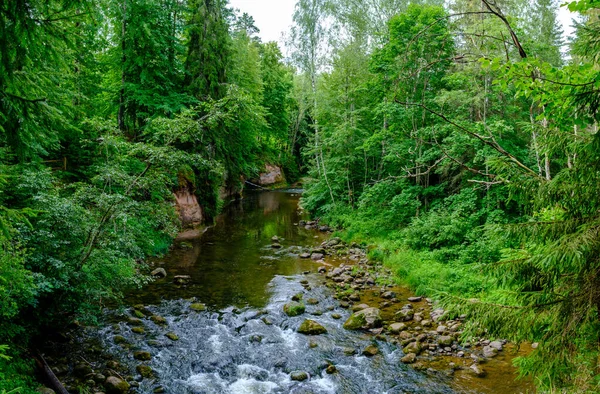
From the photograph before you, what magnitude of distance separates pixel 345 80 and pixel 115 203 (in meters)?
16.3

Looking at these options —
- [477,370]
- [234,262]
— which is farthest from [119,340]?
[477,370]

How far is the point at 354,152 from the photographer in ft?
70.9

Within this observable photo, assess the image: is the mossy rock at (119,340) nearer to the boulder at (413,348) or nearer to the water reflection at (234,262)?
the water reflection at (234,262)

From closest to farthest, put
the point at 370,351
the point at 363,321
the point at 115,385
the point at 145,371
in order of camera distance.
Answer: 1. the point at 115,385
2. the point at 145,371
3. the point at 370,351
4. the point at 363,321

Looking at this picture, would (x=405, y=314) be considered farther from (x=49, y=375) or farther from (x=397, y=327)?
(x=49, y=375)

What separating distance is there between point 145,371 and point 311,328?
4.17 metres

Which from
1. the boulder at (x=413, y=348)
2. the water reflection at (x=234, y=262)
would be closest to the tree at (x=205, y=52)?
the water reflection at (x=234, y=262)

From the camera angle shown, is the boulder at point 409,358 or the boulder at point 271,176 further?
the boulder at point 271,176

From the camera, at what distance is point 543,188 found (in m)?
4.19

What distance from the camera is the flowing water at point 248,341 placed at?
771 centimetres

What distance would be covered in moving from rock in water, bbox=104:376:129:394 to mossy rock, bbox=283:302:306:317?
189 inches

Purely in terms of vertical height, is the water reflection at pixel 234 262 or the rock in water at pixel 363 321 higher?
the water reflection at pixel 234 262

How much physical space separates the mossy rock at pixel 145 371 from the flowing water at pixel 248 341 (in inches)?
4.0

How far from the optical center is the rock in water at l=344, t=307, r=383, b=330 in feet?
32.8
